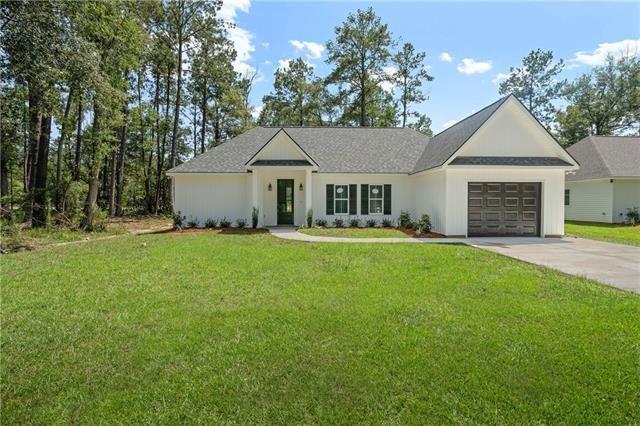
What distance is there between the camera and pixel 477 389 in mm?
3104

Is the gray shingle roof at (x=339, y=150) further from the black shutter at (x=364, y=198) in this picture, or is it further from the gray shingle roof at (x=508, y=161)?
the gray shingle roof at (x=508, y=161)

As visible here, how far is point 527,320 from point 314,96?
33.3 m

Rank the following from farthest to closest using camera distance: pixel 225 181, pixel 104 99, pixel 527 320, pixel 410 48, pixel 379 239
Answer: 1. pixel 410 48
2. pixel 225 181
3. pixel 104 99
4. pixel 379 239
5. pixel 527 320

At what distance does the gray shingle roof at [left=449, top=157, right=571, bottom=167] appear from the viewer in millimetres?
13289

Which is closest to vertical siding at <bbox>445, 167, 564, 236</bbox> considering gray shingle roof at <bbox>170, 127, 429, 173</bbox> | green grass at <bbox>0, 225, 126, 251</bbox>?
gray shingle roof at <bbox>170, 127, 429, 173</bbox>

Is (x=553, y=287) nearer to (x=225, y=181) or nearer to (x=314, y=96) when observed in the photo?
(x=225, y=181)

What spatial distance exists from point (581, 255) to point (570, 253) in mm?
384

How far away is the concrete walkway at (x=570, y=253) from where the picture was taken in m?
7.13

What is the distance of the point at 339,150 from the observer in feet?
62.2

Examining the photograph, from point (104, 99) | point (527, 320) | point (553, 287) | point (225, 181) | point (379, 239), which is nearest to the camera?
point (527, 320)

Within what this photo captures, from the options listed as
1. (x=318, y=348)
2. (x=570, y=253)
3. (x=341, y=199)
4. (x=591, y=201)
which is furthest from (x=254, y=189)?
(x=591, y=201)

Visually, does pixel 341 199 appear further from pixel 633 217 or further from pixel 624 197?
pixel 624 197

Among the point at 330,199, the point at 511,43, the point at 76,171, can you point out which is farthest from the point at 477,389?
the point at 76,171

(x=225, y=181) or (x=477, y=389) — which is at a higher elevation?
(x=225, y=181)
